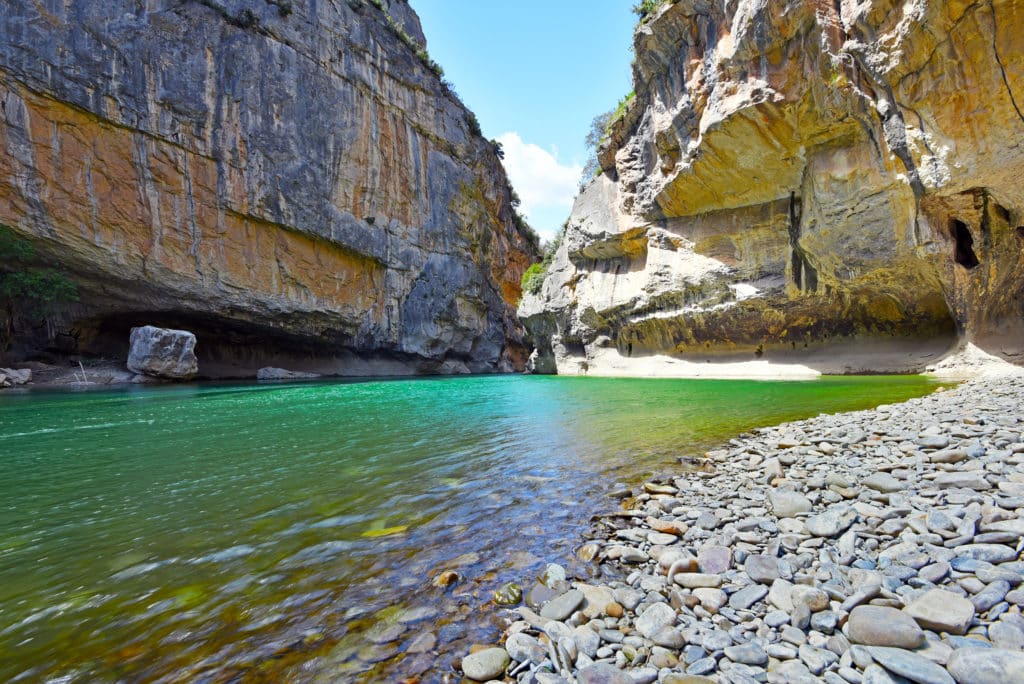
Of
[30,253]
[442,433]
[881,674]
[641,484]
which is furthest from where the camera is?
[30,253]

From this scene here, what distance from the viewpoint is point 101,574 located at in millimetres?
2484

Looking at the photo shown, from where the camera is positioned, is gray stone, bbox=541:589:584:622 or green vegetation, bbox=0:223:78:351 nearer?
gray stone, bbox=541:589:584:622

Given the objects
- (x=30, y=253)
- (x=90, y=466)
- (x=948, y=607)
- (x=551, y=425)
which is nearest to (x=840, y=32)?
(x=551, y=425)

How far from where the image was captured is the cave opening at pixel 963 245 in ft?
42.5

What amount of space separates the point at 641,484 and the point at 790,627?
2225mm

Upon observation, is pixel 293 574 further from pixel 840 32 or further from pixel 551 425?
pixel 840 32

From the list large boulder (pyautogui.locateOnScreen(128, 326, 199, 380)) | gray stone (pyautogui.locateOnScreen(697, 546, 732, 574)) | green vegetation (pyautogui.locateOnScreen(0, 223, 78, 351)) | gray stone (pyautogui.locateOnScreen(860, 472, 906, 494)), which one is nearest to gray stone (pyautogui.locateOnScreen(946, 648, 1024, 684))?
gray stone (pyautogui.locateOnScreen(697, 546, 732, 574))

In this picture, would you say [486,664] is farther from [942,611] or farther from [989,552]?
[989,552]

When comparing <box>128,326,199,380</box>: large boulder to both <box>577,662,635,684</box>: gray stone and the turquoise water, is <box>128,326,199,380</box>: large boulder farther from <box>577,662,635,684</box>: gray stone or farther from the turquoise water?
<box>577,662,635,684</box>: gray stone

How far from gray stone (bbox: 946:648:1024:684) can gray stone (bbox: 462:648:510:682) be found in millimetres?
1418

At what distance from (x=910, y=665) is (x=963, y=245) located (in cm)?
1785

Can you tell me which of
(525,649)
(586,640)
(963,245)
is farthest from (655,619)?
(963,245)

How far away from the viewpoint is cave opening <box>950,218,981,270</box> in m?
12.9

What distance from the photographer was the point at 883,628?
1438mm
